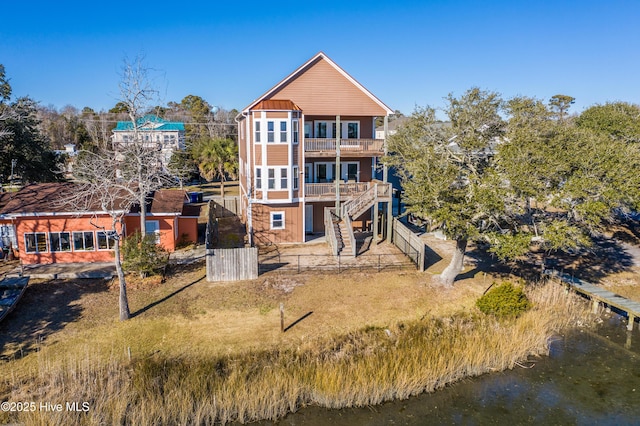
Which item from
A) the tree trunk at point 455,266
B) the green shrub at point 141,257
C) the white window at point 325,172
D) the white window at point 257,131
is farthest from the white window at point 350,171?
the green shrub at point 141,257

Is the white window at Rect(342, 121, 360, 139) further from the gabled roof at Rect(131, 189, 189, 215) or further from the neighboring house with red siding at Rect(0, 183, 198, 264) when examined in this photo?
the neighboring house with red siding at Rect(0, 183, 198, 264)

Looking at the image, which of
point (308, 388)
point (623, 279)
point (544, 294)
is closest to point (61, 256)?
point (308, 388)

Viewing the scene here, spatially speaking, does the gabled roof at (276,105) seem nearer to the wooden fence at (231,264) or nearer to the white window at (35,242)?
the wooden fence at (231,264)

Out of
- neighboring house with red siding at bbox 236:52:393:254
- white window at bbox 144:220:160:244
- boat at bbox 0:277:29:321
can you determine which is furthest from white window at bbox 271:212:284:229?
boat at bbox 0:277:29:321

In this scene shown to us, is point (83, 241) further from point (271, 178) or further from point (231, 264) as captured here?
point (271, 178)

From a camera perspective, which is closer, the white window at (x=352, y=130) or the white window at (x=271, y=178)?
the white window at (x=271, y=178)

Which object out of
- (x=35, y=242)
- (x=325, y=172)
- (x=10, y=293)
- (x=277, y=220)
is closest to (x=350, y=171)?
(x=325, y=172)
